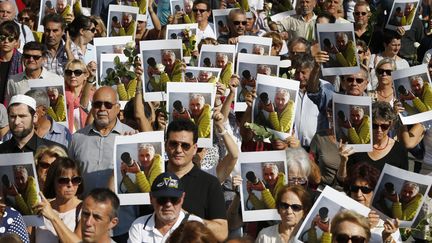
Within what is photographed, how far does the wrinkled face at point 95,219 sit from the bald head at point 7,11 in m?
7.52

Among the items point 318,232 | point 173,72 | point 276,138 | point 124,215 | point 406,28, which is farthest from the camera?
point 406,28

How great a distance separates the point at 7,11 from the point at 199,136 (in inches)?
218

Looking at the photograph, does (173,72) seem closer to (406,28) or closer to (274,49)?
(274,49)

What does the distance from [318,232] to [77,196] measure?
6.07ft

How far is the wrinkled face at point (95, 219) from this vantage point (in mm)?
9484

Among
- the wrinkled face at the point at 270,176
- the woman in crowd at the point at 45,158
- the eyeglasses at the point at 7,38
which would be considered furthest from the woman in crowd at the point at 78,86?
the wrinkled face at the point at 270,176

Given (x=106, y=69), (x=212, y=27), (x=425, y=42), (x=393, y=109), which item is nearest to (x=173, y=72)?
(x=106, y=69)

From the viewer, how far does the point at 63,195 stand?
1045 centimetres

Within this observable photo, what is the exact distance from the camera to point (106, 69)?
46.3 ft

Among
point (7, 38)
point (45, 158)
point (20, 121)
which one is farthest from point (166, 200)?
point (7, 38)

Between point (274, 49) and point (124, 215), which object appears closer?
point (124, 215)

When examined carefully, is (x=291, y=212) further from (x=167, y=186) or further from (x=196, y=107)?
(x=196, y=107)

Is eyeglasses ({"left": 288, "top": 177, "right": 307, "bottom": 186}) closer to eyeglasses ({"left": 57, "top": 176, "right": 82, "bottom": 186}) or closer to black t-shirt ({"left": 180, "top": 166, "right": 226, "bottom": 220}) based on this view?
black t-shirt ({"left": 180, "top": 166, "right": 226, "bottom": 220})

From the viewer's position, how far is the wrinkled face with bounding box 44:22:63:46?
51.9 feet
